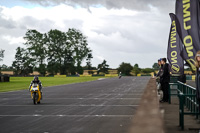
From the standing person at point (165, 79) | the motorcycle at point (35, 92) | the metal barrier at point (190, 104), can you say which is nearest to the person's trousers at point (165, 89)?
the standing person at point (165, 79)

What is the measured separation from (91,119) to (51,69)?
112 m

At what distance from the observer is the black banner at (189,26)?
9.89 meters

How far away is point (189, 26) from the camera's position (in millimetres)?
10039

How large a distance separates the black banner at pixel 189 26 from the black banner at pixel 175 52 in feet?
20.7

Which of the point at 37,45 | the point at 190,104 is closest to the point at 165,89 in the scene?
the point at 190,104

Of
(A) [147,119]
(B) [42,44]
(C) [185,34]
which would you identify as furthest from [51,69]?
(A) [147,119]

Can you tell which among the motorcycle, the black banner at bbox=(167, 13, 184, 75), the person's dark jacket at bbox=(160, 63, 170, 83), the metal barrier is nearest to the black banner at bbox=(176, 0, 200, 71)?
the metal barrier

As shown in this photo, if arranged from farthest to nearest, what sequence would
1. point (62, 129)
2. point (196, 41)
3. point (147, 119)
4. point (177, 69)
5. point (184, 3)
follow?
point (177, 69) → point (184, 3) → point (196, 41) → point (62, 129) → point (147, 119)

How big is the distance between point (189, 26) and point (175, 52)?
24.9ft

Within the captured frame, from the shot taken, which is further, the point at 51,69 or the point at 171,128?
the point at 51,69

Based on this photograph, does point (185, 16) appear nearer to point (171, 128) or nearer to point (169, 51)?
point (171, 128)

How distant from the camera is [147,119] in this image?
181 centimetres

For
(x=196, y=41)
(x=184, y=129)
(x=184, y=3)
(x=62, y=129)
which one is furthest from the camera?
(x=184, y=3)

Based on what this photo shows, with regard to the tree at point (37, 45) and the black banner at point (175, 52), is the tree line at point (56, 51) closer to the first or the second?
the tree at point (37, 45)
